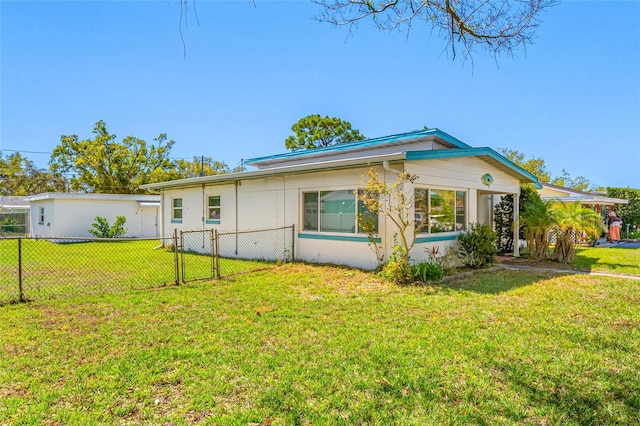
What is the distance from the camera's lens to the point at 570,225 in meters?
10.2

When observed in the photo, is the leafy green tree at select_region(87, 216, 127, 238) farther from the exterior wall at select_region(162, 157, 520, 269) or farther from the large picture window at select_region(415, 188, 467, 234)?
the large picture window at select_region(415, 188, 467, 234)

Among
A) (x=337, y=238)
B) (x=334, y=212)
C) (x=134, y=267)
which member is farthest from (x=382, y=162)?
(x=134, y=267)

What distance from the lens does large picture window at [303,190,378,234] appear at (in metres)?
9.03

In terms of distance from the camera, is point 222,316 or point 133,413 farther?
point 222,316

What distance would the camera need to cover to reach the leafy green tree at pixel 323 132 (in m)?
31.4

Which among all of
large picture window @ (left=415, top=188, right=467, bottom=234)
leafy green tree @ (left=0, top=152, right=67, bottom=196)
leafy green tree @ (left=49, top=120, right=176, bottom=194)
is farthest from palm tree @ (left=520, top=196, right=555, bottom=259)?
leafy green tree @ (left=0, top=152, right=67, bottom=196)

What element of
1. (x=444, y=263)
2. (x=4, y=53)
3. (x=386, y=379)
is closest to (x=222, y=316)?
(x=386, y=379)

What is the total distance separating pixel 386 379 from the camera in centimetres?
321

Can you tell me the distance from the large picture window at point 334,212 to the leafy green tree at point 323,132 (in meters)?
21.9

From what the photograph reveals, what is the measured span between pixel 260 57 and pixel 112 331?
692 centimetres

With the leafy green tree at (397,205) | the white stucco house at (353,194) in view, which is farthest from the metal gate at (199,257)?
the leafy green tree at (397,205)

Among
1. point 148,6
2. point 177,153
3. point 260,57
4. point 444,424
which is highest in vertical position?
point 177,153

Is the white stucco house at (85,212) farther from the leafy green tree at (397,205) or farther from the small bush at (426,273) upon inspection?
the small bush at (426,273)

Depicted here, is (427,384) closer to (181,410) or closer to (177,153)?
(181,410)
